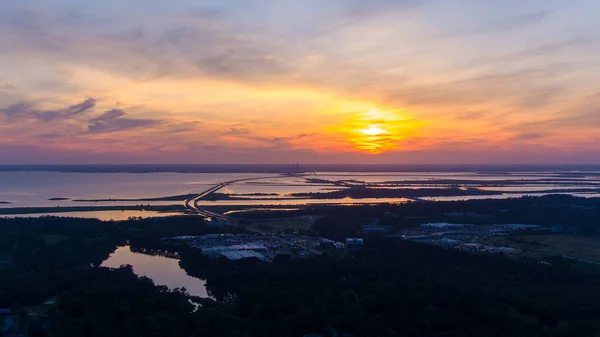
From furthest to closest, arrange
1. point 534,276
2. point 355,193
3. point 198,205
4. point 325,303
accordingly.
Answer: point 355,193 → point 198,205 → point 534,276 → point 325,303

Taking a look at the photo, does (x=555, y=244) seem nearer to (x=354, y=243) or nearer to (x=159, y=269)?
(x=354, y=243)

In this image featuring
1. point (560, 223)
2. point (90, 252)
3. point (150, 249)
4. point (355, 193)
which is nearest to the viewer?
point (90, 252)

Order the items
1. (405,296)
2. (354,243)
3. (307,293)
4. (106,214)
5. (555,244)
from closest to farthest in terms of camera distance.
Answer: (405,296) → (307,293) → (354,243) → (555,244) → (106,214)

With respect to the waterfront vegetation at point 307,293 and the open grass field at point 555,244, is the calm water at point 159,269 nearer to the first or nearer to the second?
the waterfront vegetation at point 307,293

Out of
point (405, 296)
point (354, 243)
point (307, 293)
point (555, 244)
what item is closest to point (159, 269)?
point (307, 293)

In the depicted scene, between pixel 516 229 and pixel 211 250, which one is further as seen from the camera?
pixel 516 229

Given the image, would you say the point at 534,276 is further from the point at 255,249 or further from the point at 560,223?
the point at 560,223

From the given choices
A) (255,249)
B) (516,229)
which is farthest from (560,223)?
(255,249)

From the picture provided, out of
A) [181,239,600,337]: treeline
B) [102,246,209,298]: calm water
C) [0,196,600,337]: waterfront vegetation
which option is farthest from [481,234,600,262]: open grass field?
[102,246,209,298]: calm water
